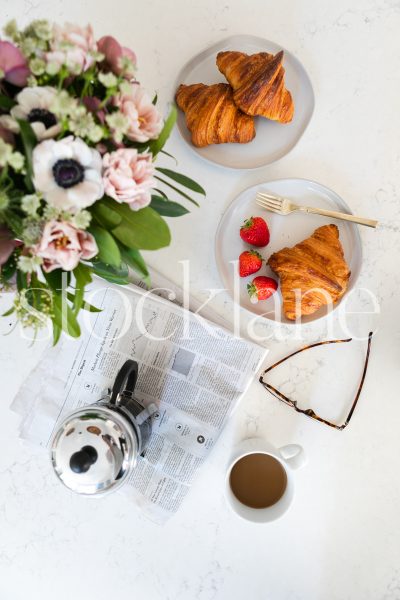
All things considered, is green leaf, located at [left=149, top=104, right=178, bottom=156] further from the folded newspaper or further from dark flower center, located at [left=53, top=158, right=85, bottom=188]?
the folded newspaper

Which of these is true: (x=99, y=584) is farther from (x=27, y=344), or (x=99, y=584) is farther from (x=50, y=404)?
(x=27, y=344)

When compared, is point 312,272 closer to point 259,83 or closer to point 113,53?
point 259,83

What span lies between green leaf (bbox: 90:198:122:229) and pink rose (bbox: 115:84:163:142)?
9cm

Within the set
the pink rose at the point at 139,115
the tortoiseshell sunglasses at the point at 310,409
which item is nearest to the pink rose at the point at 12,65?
the pink rose at the point at 139,115

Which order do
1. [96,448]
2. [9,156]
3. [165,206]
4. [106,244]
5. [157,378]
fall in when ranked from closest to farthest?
[9,156] < [106,244] < [165,206] < [96,448] < [157,378]

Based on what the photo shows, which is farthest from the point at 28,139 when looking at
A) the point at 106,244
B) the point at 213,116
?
the point at 213,116

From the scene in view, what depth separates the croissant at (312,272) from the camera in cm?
98

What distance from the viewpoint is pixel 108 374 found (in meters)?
1.10

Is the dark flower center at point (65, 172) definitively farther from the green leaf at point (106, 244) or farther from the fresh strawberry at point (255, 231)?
the fresh strawberry at point (255, 231)

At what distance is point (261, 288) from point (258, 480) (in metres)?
0.38

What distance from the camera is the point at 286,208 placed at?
1.02 m

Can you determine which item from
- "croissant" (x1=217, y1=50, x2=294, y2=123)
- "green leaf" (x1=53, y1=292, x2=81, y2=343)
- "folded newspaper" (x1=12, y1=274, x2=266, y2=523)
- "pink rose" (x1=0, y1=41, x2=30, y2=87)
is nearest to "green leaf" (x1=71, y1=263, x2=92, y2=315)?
"green leaf" (x1=53, y1=292, x2=81, y2=343)

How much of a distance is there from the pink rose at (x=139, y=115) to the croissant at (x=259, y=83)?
381 millimetres

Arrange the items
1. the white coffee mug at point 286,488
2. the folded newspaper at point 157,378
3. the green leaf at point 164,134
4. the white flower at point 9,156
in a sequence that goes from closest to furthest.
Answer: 1. the white flower at point 9,156
2. the green leaf at point 164,134
3. the white coffee mug at point 286,488
4. the folded newspaper at point 157,378
